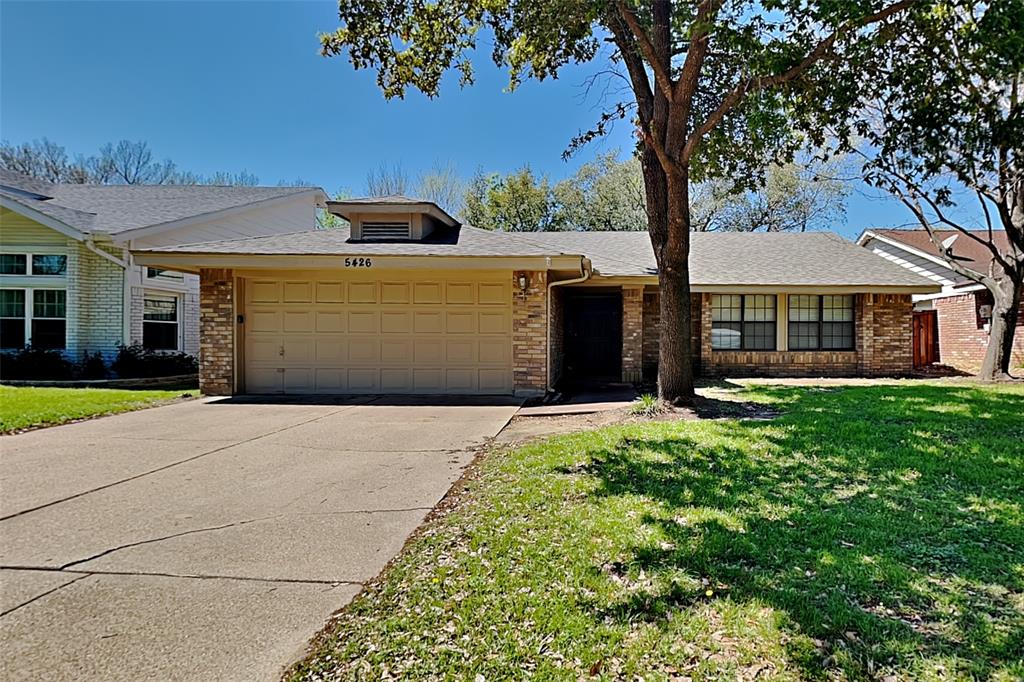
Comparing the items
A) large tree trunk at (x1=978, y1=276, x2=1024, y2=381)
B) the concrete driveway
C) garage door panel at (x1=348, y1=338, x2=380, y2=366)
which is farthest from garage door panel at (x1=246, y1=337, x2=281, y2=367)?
large tree trunk at (x1=978, y1=276, x2=1024, y2=381)

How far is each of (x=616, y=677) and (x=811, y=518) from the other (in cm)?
224

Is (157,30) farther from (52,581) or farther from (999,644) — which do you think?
(999,644)

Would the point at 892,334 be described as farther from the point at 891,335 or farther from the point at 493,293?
the point at 493,293

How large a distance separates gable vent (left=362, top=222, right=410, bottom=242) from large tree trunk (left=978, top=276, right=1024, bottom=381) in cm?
1243

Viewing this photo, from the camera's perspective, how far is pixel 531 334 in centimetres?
1069

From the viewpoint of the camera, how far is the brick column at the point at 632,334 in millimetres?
13016

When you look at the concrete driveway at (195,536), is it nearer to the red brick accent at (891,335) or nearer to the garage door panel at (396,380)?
the garage door panel at (396,380)

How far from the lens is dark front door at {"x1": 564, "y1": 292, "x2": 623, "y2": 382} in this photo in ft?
49.2

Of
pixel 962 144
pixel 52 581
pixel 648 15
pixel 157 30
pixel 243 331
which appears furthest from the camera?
pixel 157 30

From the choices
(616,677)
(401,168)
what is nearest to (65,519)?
(616,677)

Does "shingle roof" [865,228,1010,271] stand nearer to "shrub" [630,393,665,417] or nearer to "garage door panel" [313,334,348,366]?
"shrub" [630,393,665,417]

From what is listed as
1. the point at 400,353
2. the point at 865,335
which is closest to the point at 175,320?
the point at 400,353

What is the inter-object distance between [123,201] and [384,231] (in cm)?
1001

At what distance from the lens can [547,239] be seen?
1634cm
